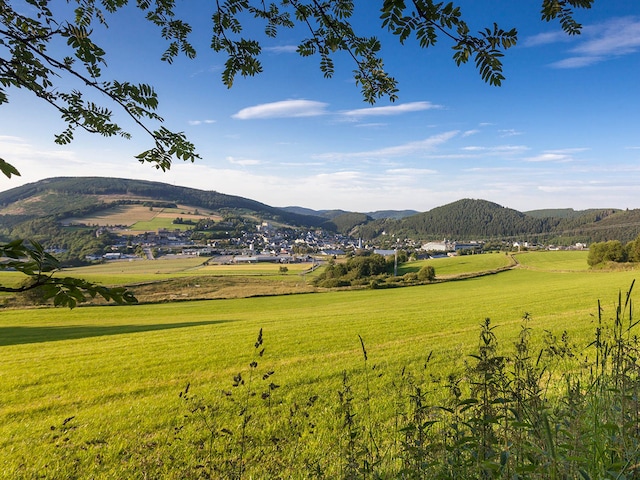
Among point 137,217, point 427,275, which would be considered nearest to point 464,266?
point 427,275

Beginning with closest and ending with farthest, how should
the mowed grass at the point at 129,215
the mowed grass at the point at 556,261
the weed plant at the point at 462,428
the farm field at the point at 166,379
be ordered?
the weed plant at the point at 462,428, the farm field at the point at 166,379, the mowed grass at the point at 556,261, the mowed grass at the point at 129,215

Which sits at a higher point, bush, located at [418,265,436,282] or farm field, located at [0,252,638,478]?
farm field, located at [0,252,638,478]

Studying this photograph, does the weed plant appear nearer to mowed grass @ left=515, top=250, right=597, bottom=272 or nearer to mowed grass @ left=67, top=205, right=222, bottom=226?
mowed grass @ left=515, top=250, right=597, bottom=272

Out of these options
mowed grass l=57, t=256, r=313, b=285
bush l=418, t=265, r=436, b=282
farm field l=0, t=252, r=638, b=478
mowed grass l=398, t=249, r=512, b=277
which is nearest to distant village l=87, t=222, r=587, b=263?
mowed grass l=57, t=256, r=313, b=285

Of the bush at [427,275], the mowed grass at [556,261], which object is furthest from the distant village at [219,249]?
the bush at [427,275]

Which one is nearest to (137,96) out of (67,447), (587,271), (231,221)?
(67,447)

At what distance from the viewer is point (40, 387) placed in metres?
8.66

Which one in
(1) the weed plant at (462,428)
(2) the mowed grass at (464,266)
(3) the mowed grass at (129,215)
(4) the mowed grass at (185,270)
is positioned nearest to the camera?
(1) the weed plant at (462,428)

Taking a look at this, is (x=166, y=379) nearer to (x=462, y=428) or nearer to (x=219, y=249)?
(x=462, y=428)

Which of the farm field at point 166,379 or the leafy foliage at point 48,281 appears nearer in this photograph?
the leafy foliage at point 48,281

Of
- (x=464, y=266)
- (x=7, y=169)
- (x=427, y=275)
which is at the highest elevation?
(x=7, y=169)

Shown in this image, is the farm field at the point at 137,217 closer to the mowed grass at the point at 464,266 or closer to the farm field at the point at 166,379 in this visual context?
the mowed grass at the point at 464,266

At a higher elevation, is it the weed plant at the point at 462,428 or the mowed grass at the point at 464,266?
the weed plant at the point at 462,428

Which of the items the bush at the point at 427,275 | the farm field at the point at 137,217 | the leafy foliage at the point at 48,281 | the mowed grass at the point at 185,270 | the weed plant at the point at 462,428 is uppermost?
the farm field at the point at 137,217
